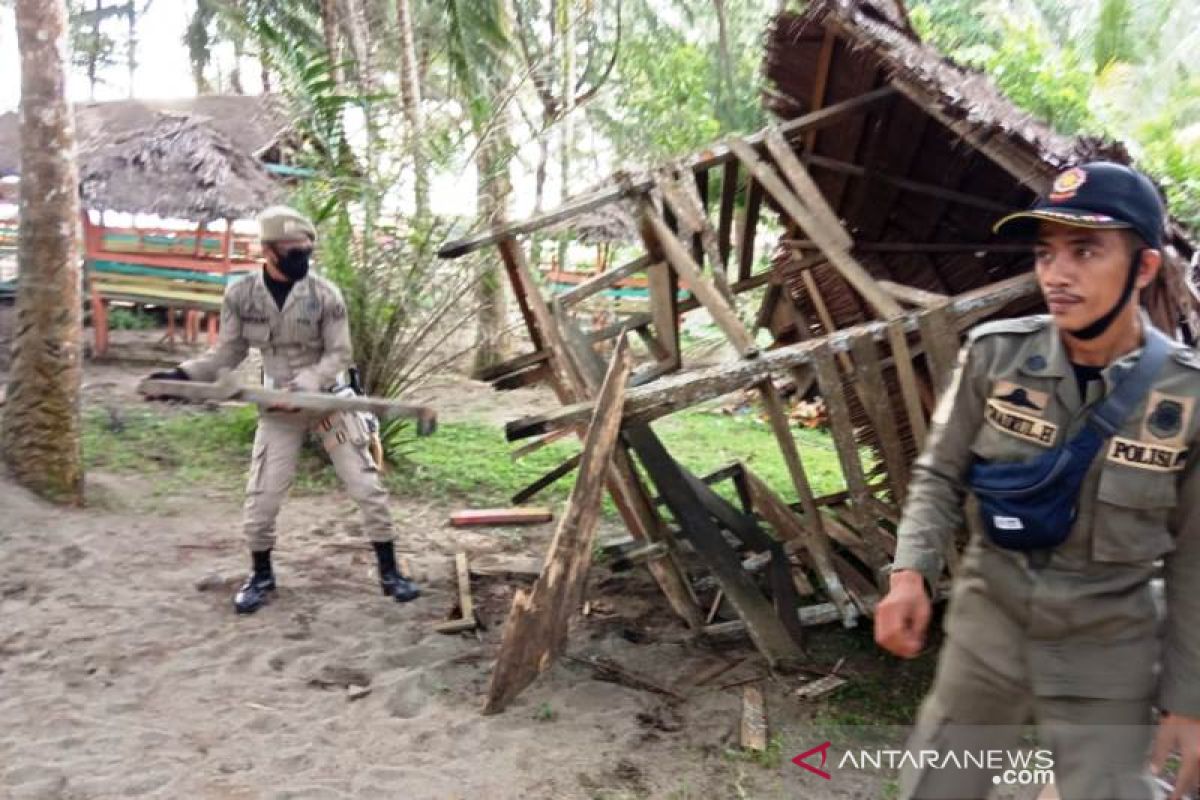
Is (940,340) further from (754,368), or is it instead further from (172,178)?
(172,178)

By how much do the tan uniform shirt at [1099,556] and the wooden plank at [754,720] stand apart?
182 cm

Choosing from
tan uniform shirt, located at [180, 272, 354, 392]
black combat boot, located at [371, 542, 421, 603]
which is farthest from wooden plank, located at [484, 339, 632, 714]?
tan uniform shirt, located at [180, 272, 354, 392]

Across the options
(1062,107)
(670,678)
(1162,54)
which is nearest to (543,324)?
(670,678)

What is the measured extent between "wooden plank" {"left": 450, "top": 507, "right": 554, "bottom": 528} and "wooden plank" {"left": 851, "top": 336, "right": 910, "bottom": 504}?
3.04 m

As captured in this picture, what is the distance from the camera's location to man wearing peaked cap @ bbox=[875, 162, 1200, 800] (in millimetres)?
1878

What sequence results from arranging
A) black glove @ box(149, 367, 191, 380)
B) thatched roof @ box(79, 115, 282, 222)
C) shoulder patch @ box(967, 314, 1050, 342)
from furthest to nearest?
thatched roof @ box(79, 115, 282, 222), black glove @ box(149, 367, 191, 380), shoulder patch @ box(967, 314, 1050, 342)

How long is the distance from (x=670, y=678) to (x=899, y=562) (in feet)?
7.78

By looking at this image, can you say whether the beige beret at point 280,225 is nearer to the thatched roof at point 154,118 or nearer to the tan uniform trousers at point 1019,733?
the tan uniform trousers at point 1019,733

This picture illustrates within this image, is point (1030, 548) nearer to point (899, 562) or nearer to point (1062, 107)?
point (899, 562)

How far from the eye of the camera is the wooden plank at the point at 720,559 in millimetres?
4277

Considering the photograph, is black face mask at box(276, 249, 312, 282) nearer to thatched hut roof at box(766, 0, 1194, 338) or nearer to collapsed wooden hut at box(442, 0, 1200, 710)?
collapsed wooden hut at box(442, 0, 1200, 710)

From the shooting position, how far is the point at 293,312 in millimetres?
4785

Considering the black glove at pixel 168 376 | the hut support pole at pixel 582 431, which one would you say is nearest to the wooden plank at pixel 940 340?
the hut support pole at pixel 582 431

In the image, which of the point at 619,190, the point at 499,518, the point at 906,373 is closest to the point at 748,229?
the point at 619,190
